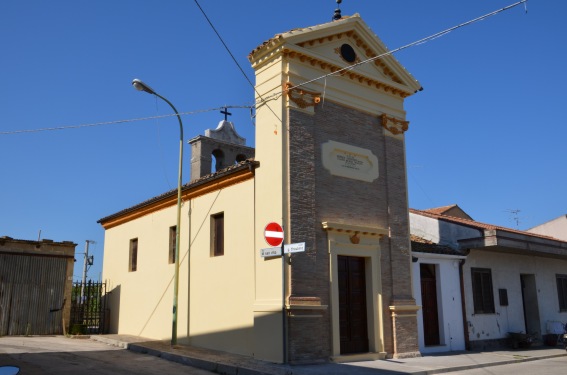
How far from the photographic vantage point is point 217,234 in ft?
48.7

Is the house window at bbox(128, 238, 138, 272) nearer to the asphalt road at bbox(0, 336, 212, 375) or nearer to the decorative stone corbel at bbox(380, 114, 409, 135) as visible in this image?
the asphalt road at bbox(0, 336, 212, 375)

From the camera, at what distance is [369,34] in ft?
49.4

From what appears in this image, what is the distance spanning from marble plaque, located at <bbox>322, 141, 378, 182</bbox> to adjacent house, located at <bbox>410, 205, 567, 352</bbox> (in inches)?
131

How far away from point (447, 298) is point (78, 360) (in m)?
11.3

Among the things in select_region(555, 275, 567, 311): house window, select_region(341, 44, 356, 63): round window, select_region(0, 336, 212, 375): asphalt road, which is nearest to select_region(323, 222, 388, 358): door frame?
select_region(0, 336, 212, 375): asphalt road

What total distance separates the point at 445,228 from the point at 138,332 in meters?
11.6

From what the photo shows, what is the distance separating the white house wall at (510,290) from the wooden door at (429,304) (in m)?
1.58

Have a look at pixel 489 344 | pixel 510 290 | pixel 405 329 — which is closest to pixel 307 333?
pixel 405 329

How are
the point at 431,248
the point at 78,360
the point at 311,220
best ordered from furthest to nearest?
the point at 431,248
the point at 311,220
the point at 78,360

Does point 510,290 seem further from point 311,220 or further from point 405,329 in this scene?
point 311,220

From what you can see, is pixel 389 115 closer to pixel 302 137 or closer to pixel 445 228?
pixel 302 137

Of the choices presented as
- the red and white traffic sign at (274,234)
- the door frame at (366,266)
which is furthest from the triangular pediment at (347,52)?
the red and white traffic sign at (274,234)

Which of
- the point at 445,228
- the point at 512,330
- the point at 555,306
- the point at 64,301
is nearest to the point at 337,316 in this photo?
the point at 445,228

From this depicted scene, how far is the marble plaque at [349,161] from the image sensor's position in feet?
44.5
